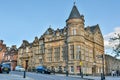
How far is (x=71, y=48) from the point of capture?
61.1 m

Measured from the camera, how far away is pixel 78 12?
6400cm

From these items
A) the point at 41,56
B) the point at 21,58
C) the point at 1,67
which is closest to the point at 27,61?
the point at 21,58

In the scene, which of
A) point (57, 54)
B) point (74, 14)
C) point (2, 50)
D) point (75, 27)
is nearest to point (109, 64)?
point (57, 54)

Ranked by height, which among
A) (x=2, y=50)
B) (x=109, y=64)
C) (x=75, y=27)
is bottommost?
(x=109, y=64)

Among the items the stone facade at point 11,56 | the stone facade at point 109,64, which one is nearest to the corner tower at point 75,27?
the stone facade at point 109,64

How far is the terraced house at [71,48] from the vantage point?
60.3m

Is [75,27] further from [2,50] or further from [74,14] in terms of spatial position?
[2,50]

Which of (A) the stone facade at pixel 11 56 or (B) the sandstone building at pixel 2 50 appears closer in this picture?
(A) the stone facade at pixel 11 56

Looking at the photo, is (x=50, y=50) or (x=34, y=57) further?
(x=34, y=57)

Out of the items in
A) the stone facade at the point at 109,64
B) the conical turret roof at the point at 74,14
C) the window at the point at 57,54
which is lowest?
the stone facade at the point at 109,64

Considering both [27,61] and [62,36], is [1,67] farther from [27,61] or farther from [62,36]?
[27,61]

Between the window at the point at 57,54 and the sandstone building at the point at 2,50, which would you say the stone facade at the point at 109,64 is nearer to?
the window at the point at 57,54

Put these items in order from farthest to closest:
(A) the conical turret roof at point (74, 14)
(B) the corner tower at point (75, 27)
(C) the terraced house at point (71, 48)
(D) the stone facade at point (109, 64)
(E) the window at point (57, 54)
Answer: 1. (D) the stone facade at point (109, 64)
2. (E) the window at point (57, 54)
3. (A) the conical turret roof at point (74, 14)
4. (B) the corner tower at point (75, 27)
5. (C) the terraced house at point (71, 48)

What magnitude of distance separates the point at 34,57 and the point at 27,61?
592 centimetres
